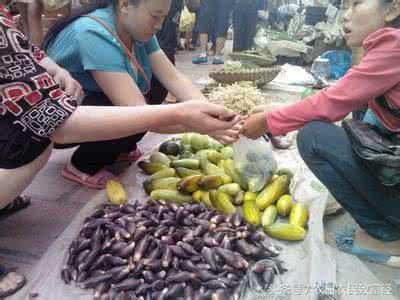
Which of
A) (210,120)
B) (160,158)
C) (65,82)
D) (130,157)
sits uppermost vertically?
(65,82)

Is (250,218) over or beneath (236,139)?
beneath

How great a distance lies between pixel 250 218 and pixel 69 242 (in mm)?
953

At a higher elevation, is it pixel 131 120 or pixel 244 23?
pixel 131 120

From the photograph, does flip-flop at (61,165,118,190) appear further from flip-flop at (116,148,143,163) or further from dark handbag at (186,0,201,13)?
dark handbag at (186,0,201,13)

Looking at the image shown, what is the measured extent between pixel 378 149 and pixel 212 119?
2.69 ft

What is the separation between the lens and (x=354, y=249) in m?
2.02

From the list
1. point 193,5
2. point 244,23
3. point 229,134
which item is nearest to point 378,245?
point 229,134

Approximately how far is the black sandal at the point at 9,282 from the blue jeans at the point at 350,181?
1.48 meters

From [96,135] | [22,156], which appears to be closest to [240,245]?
[96,135]

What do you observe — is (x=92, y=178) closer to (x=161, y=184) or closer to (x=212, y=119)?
(x=161, y=184)

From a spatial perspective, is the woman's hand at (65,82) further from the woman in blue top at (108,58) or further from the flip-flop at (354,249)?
the flip-flop at (354,249)

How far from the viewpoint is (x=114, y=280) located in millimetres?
1703

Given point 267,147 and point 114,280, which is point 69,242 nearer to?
point 114,280

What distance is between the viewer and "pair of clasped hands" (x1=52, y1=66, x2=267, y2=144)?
202 centimetres
